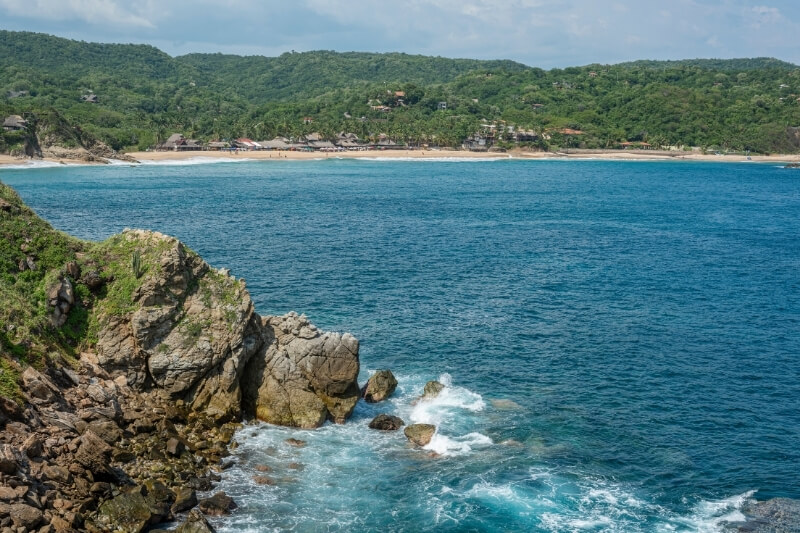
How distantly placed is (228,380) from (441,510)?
44.3 ft

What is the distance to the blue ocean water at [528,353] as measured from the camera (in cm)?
3188

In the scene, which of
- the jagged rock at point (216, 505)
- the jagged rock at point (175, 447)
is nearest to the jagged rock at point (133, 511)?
the jagged rock at point (216, 505)

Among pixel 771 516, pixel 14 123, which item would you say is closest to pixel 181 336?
pixel 771 516

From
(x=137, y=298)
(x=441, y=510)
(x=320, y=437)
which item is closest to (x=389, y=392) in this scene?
(x=320, y=437)

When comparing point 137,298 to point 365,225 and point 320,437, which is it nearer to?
point 320,437

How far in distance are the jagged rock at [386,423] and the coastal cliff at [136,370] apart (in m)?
1.75

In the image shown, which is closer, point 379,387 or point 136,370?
point 136,370

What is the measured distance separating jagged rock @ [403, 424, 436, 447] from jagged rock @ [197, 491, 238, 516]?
10329 mm

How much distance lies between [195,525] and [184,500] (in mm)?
2460

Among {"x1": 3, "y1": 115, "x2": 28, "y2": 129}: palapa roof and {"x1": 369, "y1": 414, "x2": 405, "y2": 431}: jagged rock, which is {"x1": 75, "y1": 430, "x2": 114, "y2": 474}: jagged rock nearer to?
{"x1": 369, "y1": 414, "x2": 405, "y2": 431}: jagged rock

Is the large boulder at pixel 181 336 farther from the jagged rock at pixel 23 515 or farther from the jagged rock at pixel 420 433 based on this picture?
the jagged rock at pixel 23 515

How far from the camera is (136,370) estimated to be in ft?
122

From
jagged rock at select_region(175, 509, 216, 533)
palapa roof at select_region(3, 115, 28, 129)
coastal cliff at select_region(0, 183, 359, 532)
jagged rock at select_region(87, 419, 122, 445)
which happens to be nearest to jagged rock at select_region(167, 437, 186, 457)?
coastal cliff at select_region(0, 183, 359, 532)

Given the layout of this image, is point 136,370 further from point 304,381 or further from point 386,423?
point 386,423
